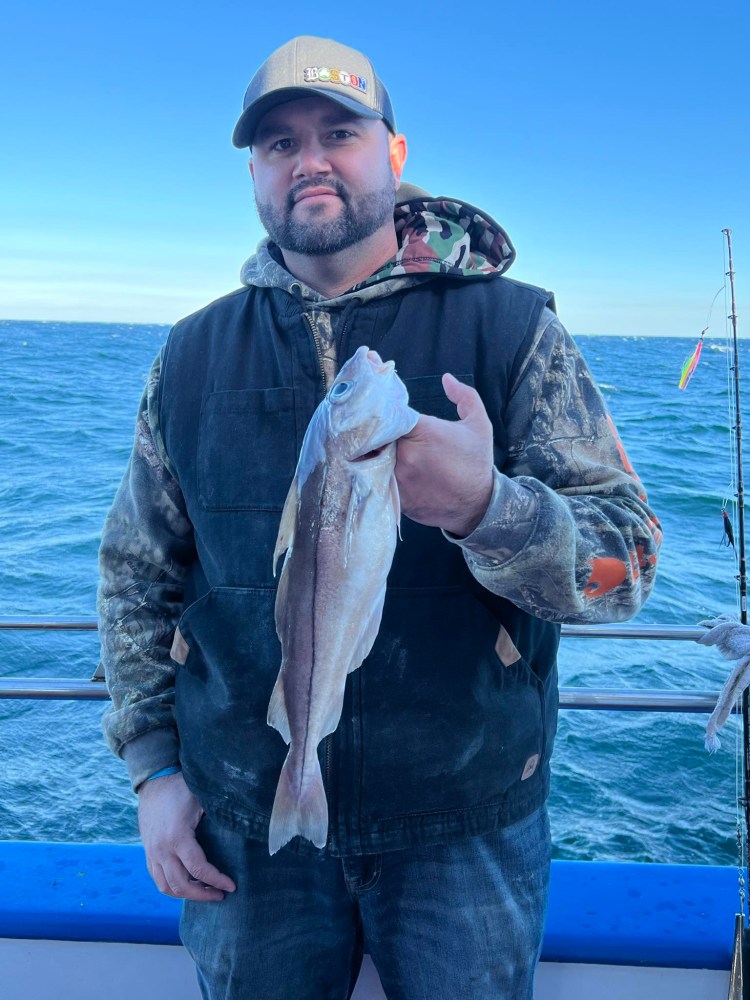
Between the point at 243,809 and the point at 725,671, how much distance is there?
6.86 meters

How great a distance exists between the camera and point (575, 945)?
258cm

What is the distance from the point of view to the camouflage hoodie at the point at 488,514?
1750 mm

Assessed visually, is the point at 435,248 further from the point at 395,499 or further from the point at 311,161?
the point at 395,499

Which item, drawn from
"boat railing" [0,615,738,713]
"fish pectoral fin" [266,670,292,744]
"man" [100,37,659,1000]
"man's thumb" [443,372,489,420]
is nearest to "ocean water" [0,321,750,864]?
"boat railing" [0,615,738,713]

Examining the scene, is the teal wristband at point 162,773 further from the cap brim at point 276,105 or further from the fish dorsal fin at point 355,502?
the cap brim at point 276,105

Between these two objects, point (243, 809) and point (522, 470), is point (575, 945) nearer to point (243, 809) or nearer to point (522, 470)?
point (243, 809)

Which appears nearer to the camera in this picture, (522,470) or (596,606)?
(596,606)

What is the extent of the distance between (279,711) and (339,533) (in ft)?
1.44

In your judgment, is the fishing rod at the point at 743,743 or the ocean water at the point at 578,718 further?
the ocean water at the point at 578,718

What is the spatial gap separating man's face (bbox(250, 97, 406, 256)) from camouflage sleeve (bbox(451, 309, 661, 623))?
62 cm

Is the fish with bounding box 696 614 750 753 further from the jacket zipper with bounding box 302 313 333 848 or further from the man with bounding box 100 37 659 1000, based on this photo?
the jacket zipper with bounding box 302 313 333 848

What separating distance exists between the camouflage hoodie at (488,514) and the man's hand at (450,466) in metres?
0.05

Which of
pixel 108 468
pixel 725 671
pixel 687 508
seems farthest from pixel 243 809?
pixel 108 468

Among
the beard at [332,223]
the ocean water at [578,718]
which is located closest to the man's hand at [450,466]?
the beard at [332,223]
